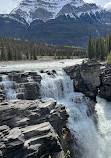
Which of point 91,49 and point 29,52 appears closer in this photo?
point 91,49

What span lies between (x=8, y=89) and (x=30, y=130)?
50.7ft

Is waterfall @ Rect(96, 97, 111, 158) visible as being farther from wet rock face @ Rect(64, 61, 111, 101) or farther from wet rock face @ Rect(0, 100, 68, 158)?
wet rock face @ Rect(0, 100, 68, 158)

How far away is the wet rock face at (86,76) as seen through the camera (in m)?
41.6

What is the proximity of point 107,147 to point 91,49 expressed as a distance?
233 ft

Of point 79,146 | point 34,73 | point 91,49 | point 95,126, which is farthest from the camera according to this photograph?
point 91,49

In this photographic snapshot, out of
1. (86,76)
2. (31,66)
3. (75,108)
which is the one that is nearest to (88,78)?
(86,76)

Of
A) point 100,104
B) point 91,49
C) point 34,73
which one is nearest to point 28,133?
point 34,73

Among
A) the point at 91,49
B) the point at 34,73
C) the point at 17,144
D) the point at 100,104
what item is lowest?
the point at 100,104

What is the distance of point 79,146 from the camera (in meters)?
28.5

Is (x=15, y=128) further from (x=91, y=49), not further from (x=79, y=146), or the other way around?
(x=91, y=49)

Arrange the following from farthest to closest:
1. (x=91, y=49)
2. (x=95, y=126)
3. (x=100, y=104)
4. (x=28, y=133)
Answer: (x=91, y=49) < (x=100, y=104) < (x=95, y=126) < (x=28, y=133)

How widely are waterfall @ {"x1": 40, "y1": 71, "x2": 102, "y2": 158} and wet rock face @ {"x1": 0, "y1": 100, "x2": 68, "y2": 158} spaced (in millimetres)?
5663

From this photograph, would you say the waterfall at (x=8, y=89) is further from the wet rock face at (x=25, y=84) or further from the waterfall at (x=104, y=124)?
the waterfall at (x=104, y=124)

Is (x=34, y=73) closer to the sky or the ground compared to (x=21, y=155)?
closer to the sky
